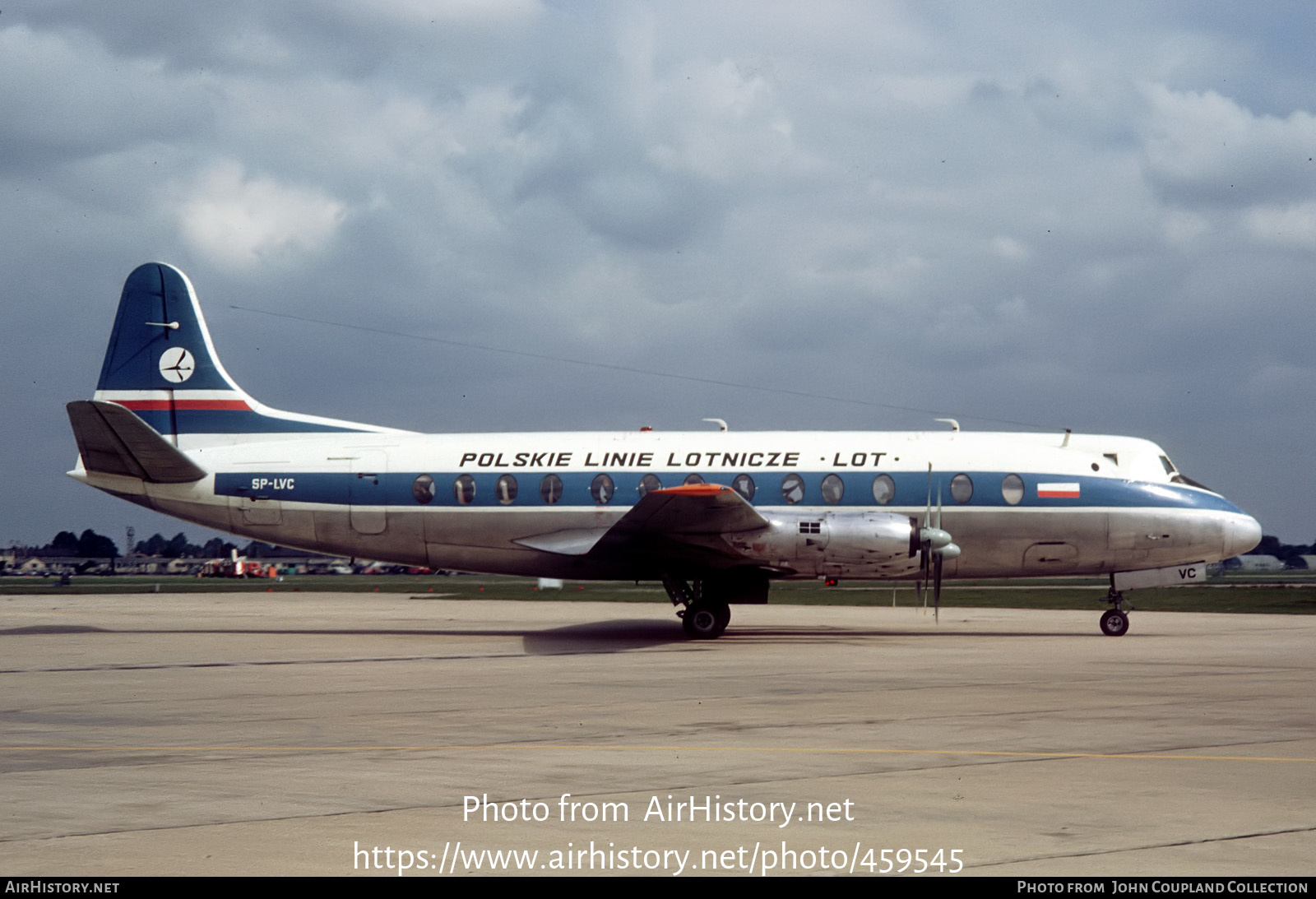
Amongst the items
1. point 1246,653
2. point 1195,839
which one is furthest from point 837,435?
point 1195,839

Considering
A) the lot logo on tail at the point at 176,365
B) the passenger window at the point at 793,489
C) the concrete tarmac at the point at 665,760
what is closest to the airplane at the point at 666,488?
the passenger window at the point at 793,489

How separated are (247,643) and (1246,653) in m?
20.0

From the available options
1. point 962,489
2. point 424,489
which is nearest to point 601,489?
point 424,489

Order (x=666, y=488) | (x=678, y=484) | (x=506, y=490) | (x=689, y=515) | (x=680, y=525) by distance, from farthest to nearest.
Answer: (x=506, y=490), (x=678, y=484), (x=666, y=488), (x=680, y=525), (x=689, y=515)

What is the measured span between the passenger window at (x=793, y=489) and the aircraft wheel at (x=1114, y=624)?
7125mm

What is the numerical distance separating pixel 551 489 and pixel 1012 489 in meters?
9.94

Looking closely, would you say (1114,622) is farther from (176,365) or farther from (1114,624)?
(176,365)

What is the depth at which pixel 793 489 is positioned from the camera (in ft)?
89.4

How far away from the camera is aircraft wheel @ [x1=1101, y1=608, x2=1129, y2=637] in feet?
90.3

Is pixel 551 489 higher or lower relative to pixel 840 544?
higher

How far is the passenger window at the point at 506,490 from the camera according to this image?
92.2ft

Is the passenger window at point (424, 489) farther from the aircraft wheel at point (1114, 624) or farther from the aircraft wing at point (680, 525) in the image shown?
the aircraft wheel at point (1114, 624)

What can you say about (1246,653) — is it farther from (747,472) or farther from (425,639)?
(425,639)

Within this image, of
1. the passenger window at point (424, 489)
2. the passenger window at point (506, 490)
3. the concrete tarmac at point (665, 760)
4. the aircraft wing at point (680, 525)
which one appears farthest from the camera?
the passenger window at point (424, 489)
